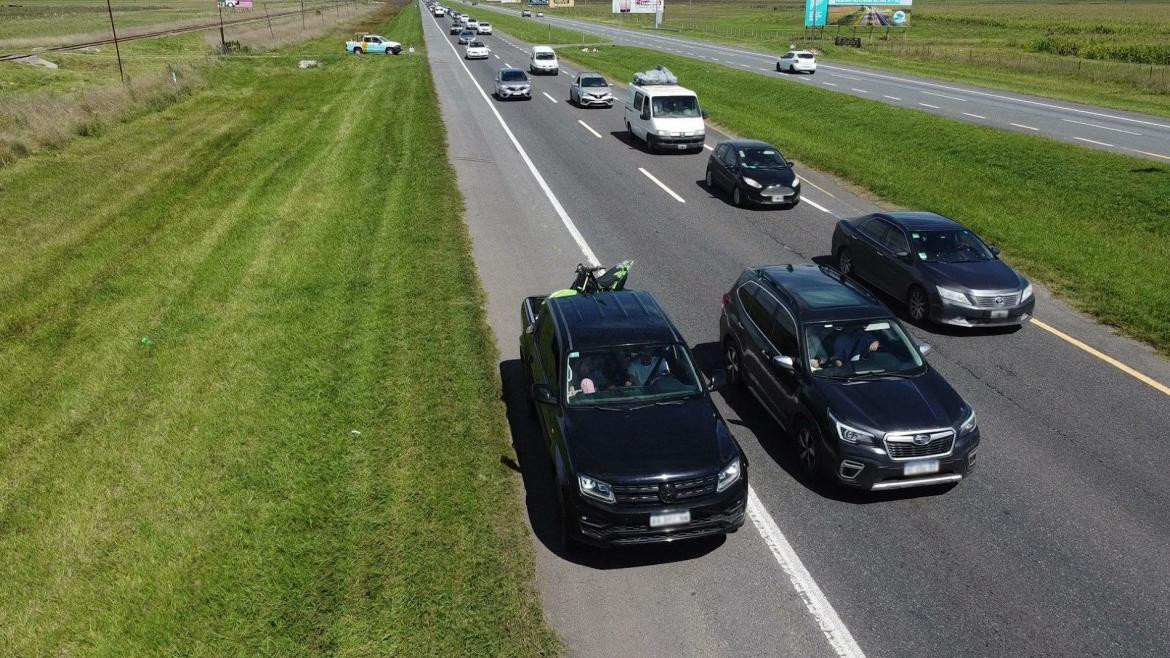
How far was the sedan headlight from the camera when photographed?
11906 millimetres

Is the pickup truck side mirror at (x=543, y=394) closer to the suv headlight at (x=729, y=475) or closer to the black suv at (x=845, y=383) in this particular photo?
the suv headlight at (x=729, y=475)

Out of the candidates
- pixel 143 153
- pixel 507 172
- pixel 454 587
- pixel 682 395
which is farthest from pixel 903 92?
pixel 454 587

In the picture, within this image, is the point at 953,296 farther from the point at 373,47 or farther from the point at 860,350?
the point at 373,47

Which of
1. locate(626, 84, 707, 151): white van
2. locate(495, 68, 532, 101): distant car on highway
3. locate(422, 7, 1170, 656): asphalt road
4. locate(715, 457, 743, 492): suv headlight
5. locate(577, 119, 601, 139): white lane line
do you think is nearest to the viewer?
locate(422, 7, 1170, 656): asphalt road

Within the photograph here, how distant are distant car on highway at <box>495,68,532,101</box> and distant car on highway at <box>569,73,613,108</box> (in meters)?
2.45

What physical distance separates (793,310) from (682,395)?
7.26 ft

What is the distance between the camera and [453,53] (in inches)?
2419

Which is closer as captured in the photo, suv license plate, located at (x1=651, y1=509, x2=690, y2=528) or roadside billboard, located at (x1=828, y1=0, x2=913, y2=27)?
suv license plate, located at (x1=651, y1=509, x2=690, y2=528)

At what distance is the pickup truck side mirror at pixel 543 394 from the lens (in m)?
7.83

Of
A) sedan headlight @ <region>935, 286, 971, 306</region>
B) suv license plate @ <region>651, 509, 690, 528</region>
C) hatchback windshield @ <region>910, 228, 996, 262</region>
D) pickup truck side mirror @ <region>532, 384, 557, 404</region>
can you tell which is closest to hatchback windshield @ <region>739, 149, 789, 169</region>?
hatchback windshield @ <region>910, 228, 996, 262</region>

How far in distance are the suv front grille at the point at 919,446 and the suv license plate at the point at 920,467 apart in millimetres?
60

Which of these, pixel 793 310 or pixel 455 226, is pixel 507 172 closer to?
pixel 455 226

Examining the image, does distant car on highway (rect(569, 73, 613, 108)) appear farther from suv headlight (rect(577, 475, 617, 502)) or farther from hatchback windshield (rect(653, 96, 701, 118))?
suv headlight (rect(577, 475, 617, 502))

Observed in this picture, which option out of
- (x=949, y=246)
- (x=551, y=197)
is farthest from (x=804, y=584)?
(x=551, y=197)
